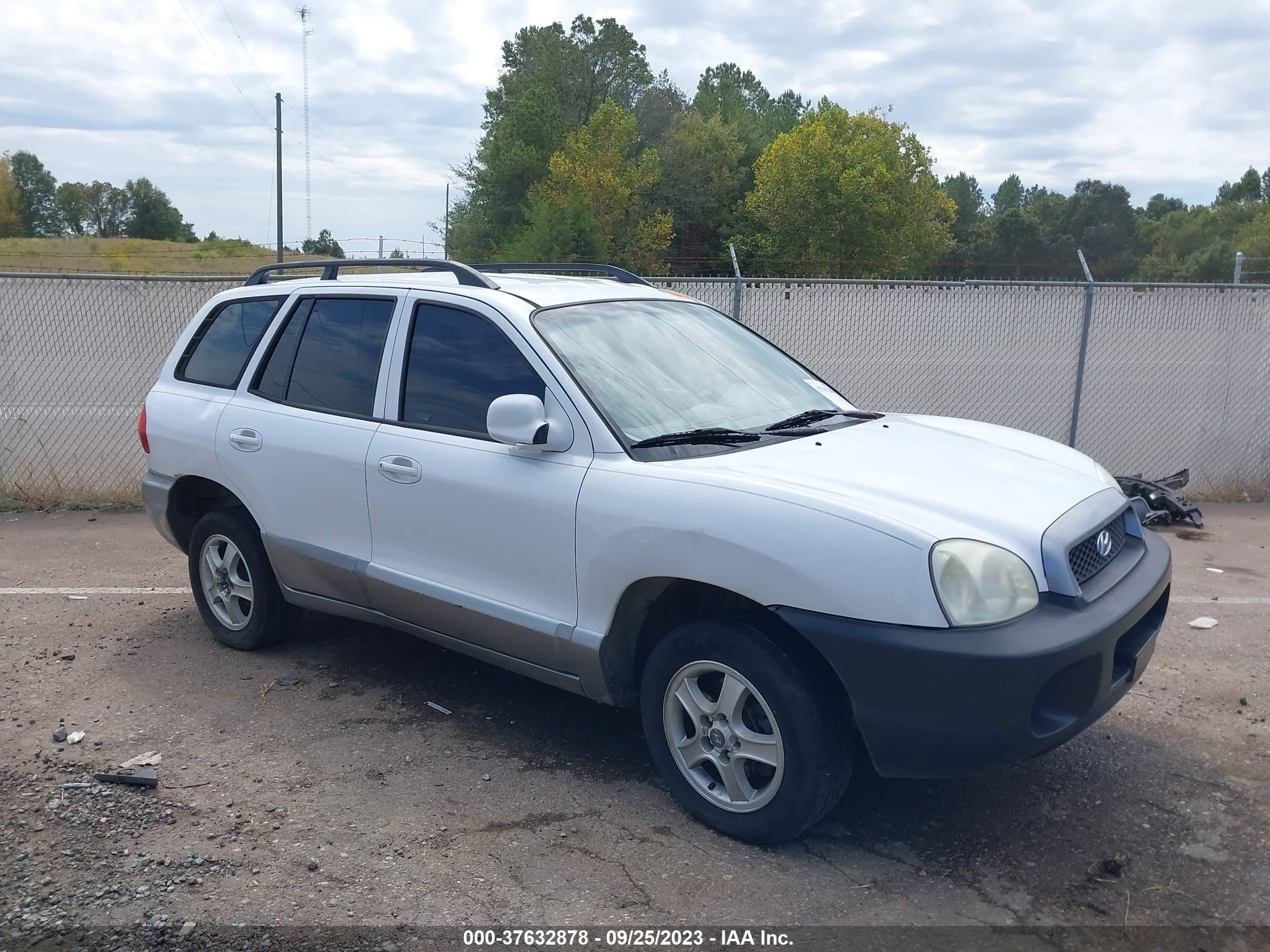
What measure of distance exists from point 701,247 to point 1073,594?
191ft

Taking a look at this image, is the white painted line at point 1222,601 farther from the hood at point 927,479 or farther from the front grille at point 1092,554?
the front grille at point 1092,554

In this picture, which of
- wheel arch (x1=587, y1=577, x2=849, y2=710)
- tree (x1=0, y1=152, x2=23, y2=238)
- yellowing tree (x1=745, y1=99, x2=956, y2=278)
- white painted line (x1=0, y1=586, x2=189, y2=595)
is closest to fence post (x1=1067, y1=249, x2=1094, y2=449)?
wheel arch (x1=587, y1=577, x2=849, y2=710)

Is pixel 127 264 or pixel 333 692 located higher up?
pixel 127 264

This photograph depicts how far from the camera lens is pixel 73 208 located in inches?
2702

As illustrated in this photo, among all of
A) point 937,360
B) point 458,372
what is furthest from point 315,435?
point 937,360

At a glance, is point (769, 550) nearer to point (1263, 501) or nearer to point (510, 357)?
point (510, 357)

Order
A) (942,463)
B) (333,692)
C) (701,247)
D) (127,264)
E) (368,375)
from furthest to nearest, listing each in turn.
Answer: (701,247)
(127,264)
(333,692)
(368,375)
(942,463)

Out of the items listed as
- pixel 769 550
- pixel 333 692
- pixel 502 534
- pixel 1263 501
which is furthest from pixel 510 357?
pixel 1263 501

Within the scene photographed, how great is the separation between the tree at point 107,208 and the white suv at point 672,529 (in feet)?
246

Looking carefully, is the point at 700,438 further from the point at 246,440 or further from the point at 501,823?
the point at 246,440

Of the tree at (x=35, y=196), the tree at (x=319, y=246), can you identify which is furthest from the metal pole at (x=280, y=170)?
the tree at (x=35, y=196)

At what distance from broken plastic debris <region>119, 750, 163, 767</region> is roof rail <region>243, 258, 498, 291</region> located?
2.25m

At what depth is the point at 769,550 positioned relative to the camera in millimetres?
3133

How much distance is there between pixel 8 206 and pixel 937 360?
65926 millimetres
